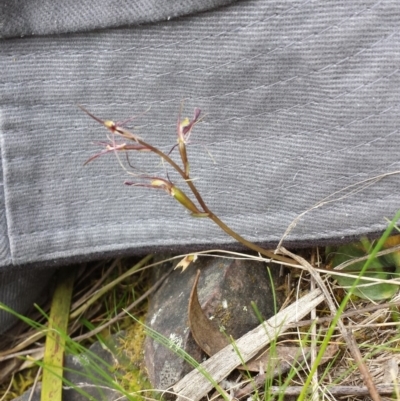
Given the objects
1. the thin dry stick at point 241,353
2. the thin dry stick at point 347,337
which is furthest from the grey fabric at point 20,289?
the thin dry stick at point 347,337

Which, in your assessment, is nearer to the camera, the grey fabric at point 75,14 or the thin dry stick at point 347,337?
the thin dry stick at point 347,337

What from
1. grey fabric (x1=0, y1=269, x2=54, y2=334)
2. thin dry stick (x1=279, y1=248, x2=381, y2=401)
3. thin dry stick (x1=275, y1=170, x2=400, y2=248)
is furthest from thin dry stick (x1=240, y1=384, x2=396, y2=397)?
grey fabric (x1=0, y1=269, x2=54, y2=334)

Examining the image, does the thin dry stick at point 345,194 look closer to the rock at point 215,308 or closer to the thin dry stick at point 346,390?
the rock at point 215,308

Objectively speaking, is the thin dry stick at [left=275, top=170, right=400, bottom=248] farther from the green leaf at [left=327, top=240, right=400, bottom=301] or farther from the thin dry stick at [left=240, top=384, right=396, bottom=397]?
the thin dry stick at [left=240, top=384, right=396, bottom=397]

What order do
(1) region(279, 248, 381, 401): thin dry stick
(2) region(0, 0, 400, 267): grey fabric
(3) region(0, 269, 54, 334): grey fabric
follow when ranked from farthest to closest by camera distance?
(3) region(0, 269, 54, 334): grey fabric, (2) region(0, 0, 400, 267): grey fabric, (1) region(279, 248, 381, 401): thin dry stick

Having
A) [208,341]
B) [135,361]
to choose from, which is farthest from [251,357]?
[135,361]

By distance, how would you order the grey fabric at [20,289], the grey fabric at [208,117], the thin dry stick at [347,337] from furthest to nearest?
the grey fabric at [20,289] < the grey fabric at [208,117] < the thin dry stick at [347,337]
